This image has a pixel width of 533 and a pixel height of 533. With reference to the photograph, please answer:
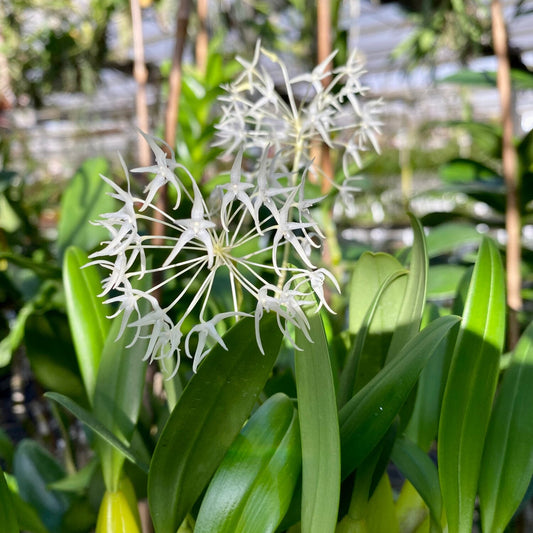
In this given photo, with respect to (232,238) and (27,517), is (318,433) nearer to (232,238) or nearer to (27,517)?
(232,238)

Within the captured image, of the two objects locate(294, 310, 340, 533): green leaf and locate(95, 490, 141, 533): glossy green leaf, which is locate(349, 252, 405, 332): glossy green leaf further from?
Answer: locate(95, 490, 141, 533): glossy green leaf

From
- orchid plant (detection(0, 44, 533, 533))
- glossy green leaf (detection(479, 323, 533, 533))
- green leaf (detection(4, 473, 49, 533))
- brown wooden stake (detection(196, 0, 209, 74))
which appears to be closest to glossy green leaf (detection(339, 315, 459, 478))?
orchid plant (detection(0, 44, 533, 533))

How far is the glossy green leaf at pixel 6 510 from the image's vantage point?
0.41 m

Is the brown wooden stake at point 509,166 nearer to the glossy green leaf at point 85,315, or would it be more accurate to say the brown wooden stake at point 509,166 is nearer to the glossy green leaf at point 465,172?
the glossy green leaf at point 465,172

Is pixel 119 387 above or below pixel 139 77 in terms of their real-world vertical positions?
below

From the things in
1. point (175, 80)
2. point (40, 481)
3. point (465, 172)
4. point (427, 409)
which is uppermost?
point (175, 80)

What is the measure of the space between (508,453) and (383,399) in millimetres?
131

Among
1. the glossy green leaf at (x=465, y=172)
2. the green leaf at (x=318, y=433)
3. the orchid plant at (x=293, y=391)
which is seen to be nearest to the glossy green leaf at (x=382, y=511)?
the orchid plant at (x=293, y=391)

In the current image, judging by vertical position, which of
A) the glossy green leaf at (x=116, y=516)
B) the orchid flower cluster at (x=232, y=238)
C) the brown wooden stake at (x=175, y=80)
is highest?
the brown wooden stake at (x=175, y=80)

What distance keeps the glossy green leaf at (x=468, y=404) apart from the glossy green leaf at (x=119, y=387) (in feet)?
0.79

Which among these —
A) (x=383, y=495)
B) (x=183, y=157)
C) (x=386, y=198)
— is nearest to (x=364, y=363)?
(x=383, y=495)

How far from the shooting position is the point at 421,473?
46cm

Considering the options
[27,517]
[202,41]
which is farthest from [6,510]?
[202,41]

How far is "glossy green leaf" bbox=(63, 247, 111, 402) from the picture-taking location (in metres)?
0.55
